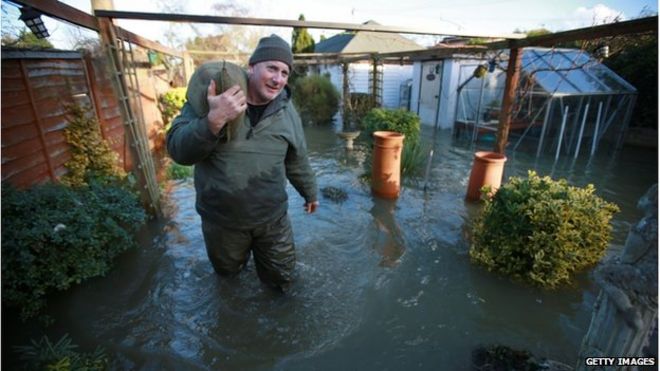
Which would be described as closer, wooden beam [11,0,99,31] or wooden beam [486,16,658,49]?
wooden beam [11,0,99,31]

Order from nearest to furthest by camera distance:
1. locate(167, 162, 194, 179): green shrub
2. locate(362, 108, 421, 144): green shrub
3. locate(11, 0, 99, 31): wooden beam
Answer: locate(11, 0, 99, 31): wooden beam
locate(362, 108, 421, 144): green shrub
locate(167, 162, 194, 179): green shrub

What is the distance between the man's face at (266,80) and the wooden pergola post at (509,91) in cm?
392

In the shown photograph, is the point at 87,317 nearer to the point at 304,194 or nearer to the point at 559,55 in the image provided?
the point at 304,194

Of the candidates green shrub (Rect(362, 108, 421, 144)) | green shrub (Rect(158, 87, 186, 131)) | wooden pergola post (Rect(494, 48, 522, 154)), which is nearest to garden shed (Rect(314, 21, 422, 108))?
green shrub (Rect(158, 87, 186, 131))

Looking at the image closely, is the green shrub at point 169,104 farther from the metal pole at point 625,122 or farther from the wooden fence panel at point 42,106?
the metal pole at point 625,122

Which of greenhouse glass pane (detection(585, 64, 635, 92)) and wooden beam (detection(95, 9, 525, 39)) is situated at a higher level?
wooden beam (detection(95, 9, 525, 39))

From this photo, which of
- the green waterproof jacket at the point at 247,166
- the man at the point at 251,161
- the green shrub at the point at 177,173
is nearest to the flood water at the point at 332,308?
the man at the point at 251,161

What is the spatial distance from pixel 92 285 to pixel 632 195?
25.4ft

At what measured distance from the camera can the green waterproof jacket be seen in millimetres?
2066

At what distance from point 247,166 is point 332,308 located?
1.47m

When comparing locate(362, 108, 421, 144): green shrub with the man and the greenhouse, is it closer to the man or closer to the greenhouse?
the greenhouse

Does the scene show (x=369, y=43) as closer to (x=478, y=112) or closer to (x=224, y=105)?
(x=478, y=112)

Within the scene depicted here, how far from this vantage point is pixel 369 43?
1939 cm

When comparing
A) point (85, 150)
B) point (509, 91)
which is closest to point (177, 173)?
point (85, 150)
